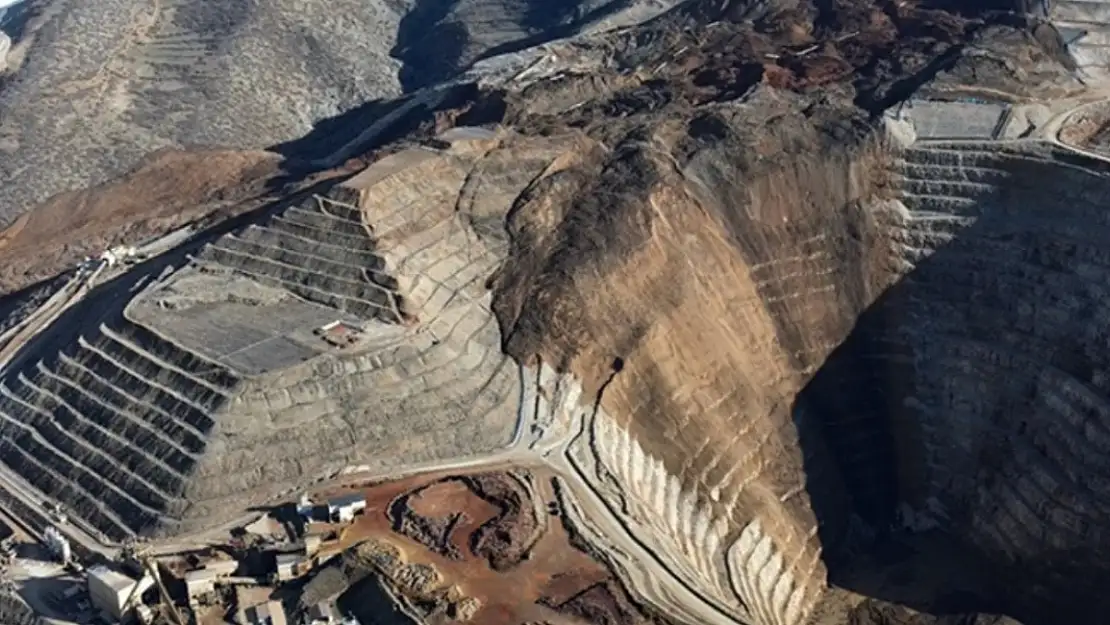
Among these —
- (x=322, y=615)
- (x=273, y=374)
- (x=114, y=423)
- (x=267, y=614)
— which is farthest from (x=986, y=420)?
(x=114, y=423)

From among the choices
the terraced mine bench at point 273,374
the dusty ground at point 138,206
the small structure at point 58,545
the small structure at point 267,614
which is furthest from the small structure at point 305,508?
the dusty ground at point 138,206

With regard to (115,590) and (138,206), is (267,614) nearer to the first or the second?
(115,590)

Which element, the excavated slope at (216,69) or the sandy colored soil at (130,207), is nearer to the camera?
the sandy colored soil at (130,207)

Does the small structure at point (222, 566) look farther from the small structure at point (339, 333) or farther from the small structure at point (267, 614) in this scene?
the small structure at point (339, 333)

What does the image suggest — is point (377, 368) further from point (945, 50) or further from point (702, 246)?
point (945, 50)

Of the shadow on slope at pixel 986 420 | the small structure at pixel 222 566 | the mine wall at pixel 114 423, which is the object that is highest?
the mine wall at pixel 114 423
